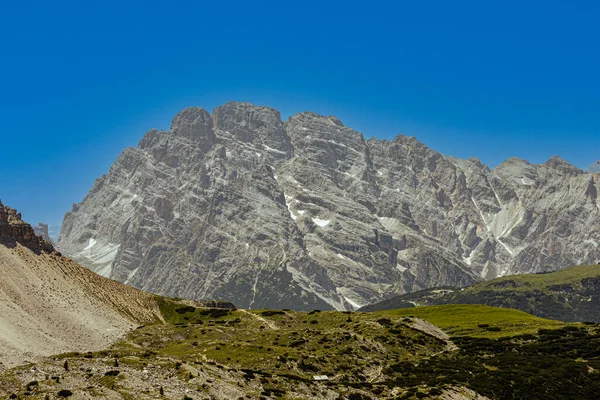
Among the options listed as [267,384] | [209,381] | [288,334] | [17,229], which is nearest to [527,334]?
[288,334]

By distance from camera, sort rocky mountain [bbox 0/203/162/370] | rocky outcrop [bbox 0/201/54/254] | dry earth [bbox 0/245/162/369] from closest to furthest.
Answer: dry earth [bbox 0/245/162/369]
rocky mountain [bbox 0/203/162/370]
rocky outcrop [bbox 0/201/54/254]

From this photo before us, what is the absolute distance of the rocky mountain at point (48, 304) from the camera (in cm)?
13012

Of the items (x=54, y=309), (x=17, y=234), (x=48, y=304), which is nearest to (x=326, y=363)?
(x=54, y=309)

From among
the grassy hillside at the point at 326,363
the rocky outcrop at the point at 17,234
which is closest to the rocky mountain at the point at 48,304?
→ the rocky outcrop at the point at 17,234

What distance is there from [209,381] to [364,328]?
8100 cm

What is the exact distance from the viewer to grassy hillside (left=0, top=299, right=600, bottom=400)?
82938mm

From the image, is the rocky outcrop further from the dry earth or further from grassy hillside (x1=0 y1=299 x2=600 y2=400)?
grassy hillside (x1=0 y1=299 x2=600 y2=400)

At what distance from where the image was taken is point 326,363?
125m

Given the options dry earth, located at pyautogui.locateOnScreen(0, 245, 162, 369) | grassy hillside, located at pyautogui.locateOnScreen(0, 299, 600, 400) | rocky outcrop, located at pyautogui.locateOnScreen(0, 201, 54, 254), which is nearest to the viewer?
grassy hillside, located at pyautogui.locateOnScreen(0, 299, 600, 400)

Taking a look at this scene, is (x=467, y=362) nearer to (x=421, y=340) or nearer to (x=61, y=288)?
(x=421, y=340)

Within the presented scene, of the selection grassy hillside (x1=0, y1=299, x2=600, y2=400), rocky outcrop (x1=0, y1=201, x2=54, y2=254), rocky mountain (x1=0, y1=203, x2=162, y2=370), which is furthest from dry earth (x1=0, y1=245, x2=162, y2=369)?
grassy hillside (x1=0, y1=299, x2=600, y2=400)

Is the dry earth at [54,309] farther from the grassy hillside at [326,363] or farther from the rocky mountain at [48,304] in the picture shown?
the grassy hillside at [326,363]

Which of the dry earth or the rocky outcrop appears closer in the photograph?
the dry earth

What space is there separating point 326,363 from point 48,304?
70739 millimetres
